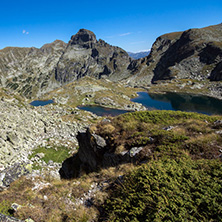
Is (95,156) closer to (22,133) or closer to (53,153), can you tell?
(53,153)

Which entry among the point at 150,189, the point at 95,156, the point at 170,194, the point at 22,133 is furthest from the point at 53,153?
the point at 170,194

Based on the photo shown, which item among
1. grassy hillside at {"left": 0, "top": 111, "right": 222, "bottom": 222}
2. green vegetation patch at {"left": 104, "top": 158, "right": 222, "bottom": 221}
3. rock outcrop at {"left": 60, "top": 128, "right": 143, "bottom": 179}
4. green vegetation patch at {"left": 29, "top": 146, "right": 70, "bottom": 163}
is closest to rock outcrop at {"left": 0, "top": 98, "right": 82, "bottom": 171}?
green vegetation patch at {"left": 29, "top": 146, "right": 70, "bottom": 163}

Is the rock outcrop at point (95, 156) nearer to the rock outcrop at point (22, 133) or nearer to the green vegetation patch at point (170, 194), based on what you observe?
the green vegetation patch at point (170, 194)

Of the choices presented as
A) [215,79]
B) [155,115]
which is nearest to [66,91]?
[155,115]

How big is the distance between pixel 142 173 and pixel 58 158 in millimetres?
25101

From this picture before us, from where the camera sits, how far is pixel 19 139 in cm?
2925

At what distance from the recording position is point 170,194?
6.78m

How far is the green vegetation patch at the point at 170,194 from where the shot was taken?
6.12m

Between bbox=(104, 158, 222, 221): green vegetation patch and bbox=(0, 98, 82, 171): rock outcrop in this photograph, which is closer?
bbox=(104, 158, 222, 221): green vegetation patch

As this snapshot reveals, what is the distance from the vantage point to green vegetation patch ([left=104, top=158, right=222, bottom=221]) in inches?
241

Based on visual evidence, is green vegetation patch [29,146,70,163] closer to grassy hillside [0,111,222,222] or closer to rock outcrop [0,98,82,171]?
rock outcrop [0,98,82,171]

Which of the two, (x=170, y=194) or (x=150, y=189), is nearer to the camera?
(x=170, y=194)

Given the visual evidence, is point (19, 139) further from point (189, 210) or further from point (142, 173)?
point (189, 210)

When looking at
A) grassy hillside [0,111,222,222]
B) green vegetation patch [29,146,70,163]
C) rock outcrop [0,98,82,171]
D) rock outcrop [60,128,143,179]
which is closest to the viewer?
grassy hillside [0,111,222,222]
